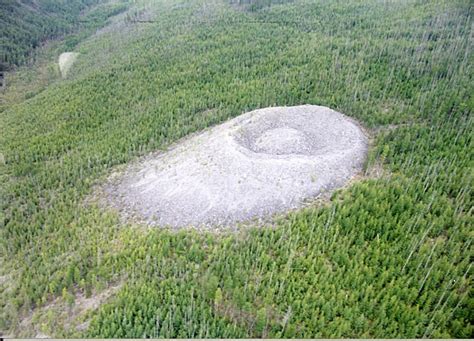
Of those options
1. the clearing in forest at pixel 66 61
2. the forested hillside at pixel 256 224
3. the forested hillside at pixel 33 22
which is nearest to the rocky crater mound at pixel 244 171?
the forested hillside at pixel 256 224

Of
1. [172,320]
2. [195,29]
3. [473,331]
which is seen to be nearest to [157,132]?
[172,320]

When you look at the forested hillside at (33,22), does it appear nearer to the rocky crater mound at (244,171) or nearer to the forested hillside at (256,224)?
the forested hillside at (256,224)

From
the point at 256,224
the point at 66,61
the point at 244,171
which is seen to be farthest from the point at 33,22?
the point at 256,224

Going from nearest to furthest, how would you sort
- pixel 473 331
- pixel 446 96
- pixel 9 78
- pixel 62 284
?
1. pixel 473 331
2. pixel 62 284
3. pixel 446 96
4. pixel 9 78

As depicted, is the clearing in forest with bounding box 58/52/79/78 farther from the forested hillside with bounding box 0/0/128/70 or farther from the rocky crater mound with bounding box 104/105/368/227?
the rocky crater mound with bounding box 104/105/368/227

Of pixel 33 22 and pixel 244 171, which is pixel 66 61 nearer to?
pixel 33 22

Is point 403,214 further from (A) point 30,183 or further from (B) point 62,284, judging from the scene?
(A) point 30,183

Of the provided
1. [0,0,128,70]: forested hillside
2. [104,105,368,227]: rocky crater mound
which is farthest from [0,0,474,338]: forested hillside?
[0,0,128,70]: forested hillside
